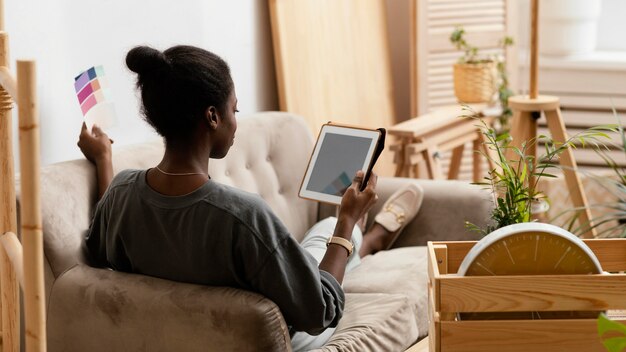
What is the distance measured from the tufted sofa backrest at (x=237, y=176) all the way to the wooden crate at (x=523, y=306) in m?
1.01

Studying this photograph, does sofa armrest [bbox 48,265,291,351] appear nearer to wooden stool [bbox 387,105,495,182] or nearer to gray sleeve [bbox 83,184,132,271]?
gray sleeve [bbox 83,184,132,271]

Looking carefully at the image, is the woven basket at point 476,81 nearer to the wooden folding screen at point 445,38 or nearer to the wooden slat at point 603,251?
the wooden folding screen at point 445,38

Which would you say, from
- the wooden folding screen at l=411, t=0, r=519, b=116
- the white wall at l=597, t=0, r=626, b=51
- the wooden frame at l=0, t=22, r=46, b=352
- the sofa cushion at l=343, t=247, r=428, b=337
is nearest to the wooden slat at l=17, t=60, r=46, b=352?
the wooden frame at l=0, t=22, r=46, b=352

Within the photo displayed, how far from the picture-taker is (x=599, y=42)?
4637 millimetres

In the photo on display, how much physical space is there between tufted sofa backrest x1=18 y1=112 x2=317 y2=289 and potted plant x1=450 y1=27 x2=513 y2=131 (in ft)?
3.25

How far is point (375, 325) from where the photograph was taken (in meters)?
2.20

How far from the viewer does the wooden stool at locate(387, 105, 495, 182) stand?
133 inches

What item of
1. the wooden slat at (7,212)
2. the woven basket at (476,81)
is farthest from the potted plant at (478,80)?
the wooden slat at (7,212)

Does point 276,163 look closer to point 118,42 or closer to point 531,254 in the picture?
point 118,42

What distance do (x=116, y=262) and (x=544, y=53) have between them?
3061 mm

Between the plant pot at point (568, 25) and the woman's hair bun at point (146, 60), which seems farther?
the plant pot at point (568, 25)

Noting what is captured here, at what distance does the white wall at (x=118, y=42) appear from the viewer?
93.9 inches

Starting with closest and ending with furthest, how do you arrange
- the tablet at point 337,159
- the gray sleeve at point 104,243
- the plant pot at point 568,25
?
1. the gray sleeve at point 104,243
2. the tablet at point 337,159
3. the plant pot at point 568,25

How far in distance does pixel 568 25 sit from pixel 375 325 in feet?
8.76
